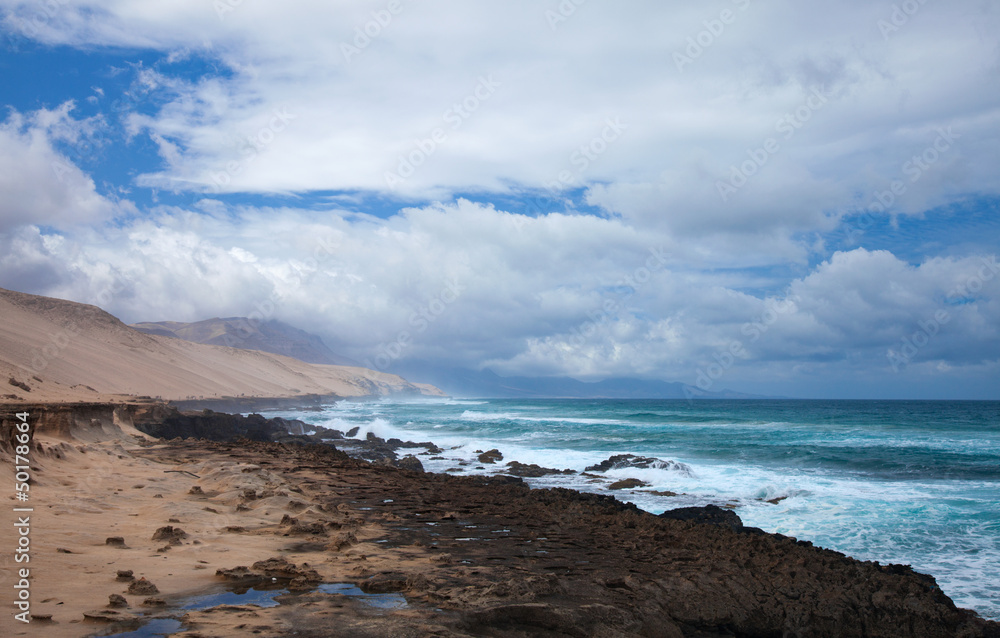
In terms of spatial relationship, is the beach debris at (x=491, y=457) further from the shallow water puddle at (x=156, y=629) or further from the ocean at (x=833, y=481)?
the shallow water puddle at (x=156, y=629)

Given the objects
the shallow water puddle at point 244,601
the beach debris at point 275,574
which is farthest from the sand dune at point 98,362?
the shallow water puddle at point 244,601

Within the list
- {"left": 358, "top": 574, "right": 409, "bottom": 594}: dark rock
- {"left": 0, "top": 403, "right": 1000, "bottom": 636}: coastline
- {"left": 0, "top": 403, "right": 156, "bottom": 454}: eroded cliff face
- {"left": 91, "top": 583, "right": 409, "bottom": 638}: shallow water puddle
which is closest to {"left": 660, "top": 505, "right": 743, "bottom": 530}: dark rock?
{"left": 0, "top": 403, "right": 1000, "bottom": 636}: coastline

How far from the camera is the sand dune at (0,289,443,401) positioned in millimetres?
32984

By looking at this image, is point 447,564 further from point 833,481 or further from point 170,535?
point 833,481

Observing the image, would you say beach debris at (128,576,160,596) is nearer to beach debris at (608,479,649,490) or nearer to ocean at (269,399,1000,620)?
ocean at (269,399,1000,620)

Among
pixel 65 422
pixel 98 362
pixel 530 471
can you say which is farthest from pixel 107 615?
pixel 98 362

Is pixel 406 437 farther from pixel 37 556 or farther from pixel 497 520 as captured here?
pixel 37 556

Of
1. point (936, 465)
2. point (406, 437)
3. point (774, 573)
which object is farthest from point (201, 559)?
point (406, 437)

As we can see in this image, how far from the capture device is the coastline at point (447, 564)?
4.92 metres

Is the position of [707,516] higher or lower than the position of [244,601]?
lower

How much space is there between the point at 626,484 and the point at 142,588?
1462cm

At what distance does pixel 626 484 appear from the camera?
58.0 ft

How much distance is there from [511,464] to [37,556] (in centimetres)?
1773

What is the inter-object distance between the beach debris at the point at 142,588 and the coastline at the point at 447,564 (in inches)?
2.4
